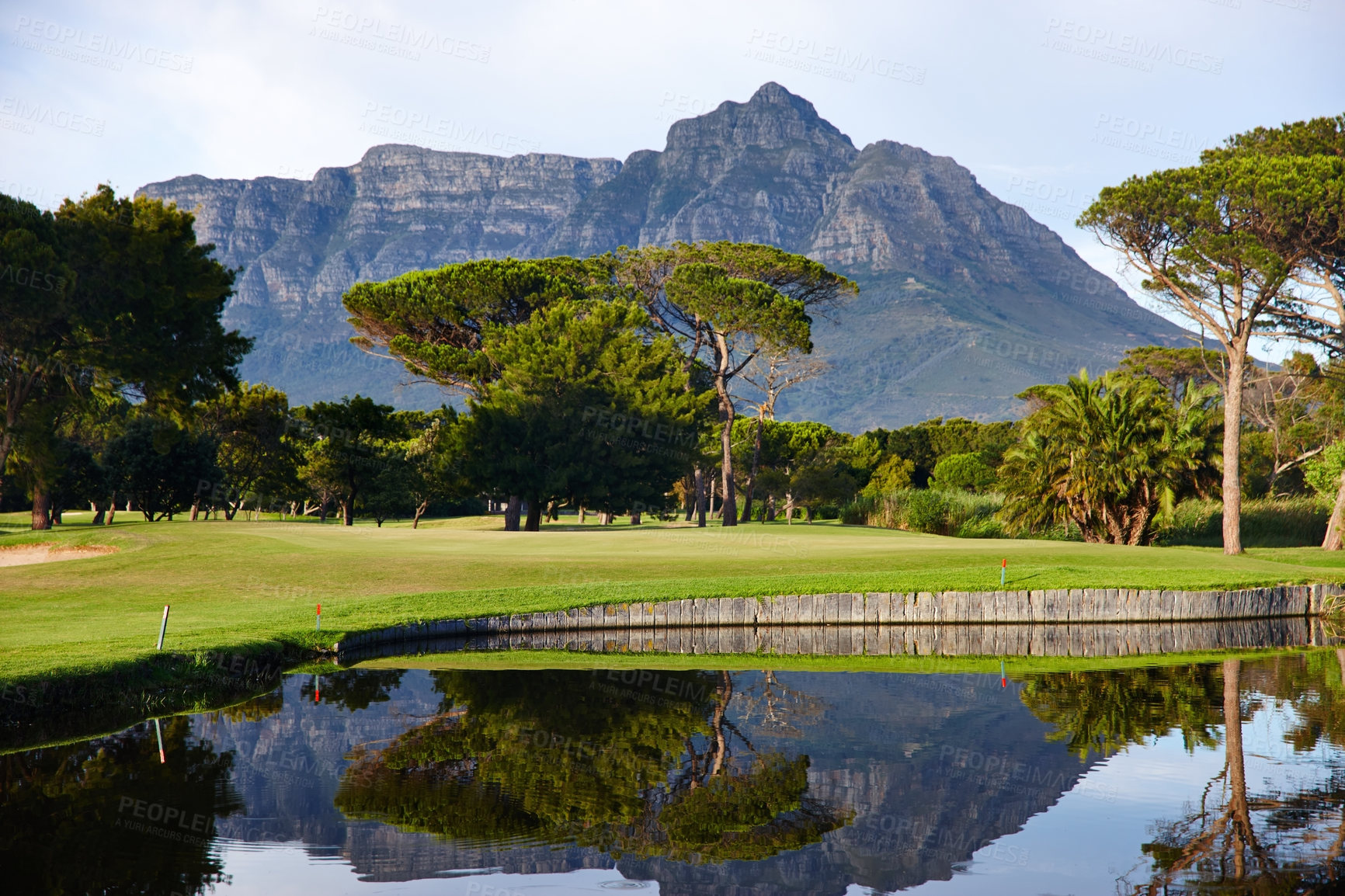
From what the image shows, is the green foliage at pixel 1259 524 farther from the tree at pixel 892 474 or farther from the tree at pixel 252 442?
the tree at pixel 252 442

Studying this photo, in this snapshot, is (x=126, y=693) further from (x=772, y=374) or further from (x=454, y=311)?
(x=772, y=374)

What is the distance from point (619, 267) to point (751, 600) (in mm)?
39022

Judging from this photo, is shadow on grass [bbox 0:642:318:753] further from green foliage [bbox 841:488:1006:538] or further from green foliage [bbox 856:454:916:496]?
green foliage [bbox 856:454:916:496]

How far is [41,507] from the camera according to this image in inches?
1417

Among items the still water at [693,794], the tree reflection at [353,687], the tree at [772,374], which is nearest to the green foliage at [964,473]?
the tree at [772,374]

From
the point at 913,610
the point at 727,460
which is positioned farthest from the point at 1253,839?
the point at 727,460

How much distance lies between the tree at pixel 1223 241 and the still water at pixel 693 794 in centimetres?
2283

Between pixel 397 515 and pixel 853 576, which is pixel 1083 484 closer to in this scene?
pixel 853 576

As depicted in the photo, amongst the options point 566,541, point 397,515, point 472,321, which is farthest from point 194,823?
point 397,515

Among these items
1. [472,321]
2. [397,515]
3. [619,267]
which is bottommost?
[397,515]

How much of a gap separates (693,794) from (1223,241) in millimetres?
31248

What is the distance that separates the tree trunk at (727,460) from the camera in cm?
4938

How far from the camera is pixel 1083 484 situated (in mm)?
36125

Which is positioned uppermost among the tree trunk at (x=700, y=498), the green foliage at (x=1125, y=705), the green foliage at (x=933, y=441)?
the green foliage at (x=933, y=441)
